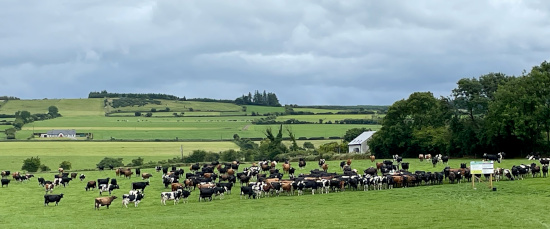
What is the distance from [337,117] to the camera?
170 metres

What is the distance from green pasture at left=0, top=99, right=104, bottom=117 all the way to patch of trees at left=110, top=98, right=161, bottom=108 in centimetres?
403

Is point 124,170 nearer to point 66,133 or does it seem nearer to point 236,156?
→ point 236,156

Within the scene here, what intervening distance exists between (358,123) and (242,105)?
154 feet

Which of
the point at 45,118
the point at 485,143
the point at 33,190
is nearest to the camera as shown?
the point at 33,190

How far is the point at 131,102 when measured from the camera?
629 feet

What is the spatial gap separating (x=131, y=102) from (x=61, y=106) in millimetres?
19729

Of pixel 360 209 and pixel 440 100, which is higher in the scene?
pixel 440 100

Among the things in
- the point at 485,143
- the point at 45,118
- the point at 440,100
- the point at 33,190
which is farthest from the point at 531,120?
the point at 45,118

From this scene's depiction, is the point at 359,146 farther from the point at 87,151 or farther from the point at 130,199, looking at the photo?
the point at 130,199

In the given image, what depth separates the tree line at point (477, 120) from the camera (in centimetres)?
7250

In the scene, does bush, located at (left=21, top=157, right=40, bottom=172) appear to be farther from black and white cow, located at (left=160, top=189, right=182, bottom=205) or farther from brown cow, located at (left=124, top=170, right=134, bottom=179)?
black and white cow, located at (left=160, top=189, right=182, bottom=205)

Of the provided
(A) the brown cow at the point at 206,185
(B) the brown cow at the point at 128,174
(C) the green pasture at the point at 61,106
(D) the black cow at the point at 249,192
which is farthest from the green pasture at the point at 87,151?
(C) the green pasture at the point at 61,106

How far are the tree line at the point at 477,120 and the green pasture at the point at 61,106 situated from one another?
359 feet

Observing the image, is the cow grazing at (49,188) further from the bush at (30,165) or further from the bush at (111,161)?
the bush at (111,161)
